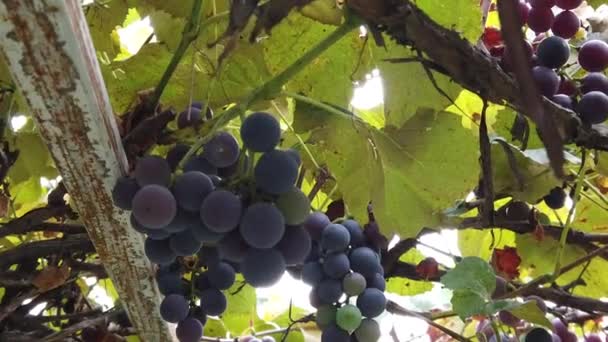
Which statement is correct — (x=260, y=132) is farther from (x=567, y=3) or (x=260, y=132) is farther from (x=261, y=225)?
(x=567, y=3)

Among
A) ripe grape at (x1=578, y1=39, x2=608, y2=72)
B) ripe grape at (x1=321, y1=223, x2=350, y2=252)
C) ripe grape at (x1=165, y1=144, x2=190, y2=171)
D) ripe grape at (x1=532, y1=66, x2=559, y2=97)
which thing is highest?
ripe grape at (x1=165, y1=144, x2=190, y2=171)

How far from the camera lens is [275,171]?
58cm

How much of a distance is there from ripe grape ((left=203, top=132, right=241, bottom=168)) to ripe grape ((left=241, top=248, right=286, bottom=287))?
0.08 m

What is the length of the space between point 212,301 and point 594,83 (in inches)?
17.0

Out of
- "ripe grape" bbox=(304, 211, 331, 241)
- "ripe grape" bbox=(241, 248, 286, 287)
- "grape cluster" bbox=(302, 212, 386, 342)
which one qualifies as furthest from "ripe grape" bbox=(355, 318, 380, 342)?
"ripe grape" bbox=(241, 248, 286, 287)

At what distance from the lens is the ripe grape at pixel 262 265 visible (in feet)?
1.98

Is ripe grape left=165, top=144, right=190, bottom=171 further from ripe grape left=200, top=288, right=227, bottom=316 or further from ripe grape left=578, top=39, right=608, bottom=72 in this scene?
ripe grape left=578, top=39, right=608, bottom=72

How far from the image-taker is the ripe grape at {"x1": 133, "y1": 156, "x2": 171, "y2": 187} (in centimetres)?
57

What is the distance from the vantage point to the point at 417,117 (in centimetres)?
72

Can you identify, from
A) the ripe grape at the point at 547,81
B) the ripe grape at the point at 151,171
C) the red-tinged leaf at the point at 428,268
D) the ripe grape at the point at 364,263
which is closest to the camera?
the ripe grape at the point at 151,171

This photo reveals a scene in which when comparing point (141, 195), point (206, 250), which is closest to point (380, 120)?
point (206, 250)

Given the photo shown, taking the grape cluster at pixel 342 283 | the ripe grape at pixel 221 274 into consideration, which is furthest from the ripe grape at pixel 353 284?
the ripe grape at pixel 221 274

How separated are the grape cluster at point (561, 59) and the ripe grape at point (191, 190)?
0.88 feet

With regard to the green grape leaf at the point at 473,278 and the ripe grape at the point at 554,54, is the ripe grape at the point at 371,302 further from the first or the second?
the ripe grape at the point at 554,54
